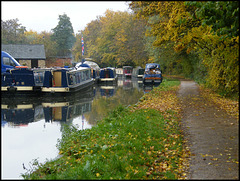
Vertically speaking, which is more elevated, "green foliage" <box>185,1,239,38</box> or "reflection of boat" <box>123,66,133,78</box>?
"green foliage" <box>185,1,239,38</box>

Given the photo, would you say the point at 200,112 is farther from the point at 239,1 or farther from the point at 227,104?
the point at 239,1

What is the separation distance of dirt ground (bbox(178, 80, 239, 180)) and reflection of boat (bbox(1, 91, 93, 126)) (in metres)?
7.87

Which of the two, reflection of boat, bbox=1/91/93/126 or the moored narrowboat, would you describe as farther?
the moored narrowboat

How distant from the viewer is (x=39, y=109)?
61.1ft

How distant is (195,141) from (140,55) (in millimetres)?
44944

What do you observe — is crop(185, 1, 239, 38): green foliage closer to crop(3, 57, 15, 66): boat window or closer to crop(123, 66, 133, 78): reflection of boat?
crop(3, 57, 15, 66): boat window

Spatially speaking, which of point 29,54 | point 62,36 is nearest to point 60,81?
point 29,54

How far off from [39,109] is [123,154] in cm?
1311

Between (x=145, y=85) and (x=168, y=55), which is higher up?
(x=168, y=55)

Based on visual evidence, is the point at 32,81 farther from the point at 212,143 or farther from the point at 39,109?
the point at 212,143

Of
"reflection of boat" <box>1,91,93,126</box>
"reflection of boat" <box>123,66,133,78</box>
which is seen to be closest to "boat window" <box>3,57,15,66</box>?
"reflection of boat" <box>1,91,93,126</box>

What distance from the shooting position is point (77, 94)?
27.4m

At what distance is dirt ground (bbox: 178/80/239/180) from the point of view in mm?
5344

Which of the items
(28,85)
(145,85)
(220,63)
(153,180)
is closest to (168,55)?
(145,85)
